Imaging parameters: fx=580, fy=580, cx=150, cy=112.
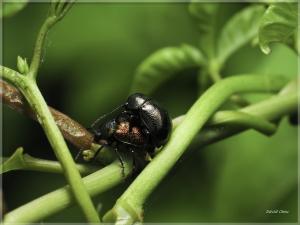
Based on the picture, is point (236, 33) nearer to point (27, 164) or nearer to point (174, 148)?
point (174, 148)

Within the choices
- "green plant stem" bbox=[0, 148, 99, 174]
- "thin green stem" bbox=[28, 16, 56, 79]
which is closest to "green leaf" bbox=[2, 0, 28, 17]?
"thin green stem" bbox=[28, 16, 56, 79]

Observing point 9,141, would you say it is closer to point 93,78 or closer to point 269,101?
point 93,78

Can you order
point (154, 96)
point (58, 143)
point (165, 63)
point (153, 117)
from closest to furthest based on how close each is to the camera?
point (58, 143), point (153, 117), point (165, 63), point (154, 96)

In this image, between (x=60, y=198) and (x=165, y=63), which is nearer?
(x=60, y=198)

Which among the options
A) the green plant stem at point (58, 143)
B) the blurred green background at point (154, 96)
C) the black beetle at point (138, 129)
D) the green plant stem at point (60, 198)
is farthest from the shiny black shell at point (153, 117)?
the blurred green background at point (154, 96)

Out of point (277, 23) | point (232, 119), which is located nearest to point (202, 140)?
point (232, 119)

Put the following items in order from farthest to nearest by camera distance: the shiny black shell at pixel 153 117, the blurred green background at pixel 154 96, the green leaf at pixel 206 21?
the blurred green background at pixel 154 96 → the green leaf at pixel 206 21 → the shiny black shell at pixel 153 117

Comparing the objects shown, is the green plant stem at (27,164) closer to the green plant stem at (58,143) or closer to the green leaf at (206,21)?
the green plant stem at (58,143)
